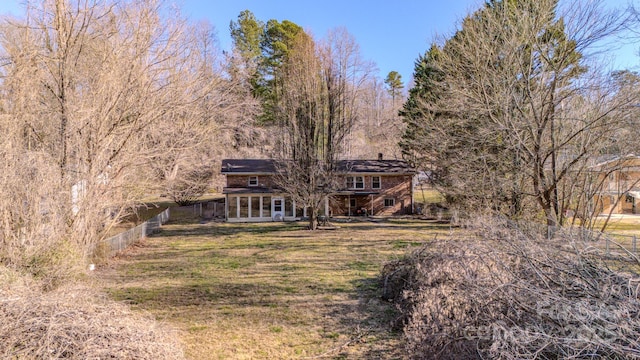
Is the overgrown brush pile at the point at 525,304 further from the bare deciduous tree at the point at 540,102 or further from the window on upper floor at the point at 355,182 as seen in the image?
the window on upper floor at the point at 355,182

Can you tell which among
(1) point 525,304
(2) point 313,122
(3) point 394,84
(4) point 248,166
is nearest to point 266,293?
(1) point 525,304

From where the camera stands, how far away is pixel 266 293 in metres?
8.94

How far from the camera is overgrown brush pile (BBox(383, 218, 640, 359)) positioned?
9.32 ft

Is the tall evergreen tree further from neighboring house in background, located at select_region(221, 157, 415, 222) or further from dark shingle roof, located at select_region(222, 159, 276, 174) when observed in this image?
dark shingle roof, located at select_region(222, 159, 276, 174)

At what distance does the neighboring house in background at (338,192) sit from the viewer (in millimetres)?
25812

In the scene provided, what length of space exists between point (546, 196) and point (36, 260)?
13716 mm

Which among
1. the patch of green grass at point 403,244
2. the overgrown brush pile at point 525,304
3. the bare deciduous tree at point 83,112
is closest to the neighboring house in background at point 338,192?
the patch of green grass at point 403,244

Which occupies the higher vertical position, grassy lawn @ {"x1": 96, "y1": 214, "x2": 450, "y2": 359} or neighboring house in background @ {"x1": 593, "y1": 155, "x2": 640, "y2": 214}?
neighboring house in background @ {"x1": 593, "y1": 155, "x2": 640, "y2": 214}

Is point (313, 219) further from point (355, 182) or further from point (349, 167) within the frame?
point (355, 182)

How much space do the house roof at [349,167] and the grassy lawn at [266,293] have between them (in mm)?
8779

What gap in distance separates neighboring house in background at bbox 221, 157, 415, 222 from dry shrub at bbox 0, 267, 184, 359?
20.1 m

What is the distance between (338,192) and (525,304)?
21.5m

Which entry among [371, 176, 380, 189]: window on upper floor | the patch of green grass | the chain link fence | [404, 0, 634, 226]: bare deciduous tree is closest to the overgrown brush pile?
[404, 0, 634, 226]: bare deciduous tree

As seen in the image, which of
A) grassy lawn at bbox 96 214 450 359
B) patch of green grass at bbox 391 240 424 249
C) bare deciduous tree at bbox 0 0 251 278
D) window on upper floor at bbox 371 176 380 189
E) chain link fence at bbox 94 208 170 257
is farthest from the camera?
window on upper floor at bbox 371 176 380 189
